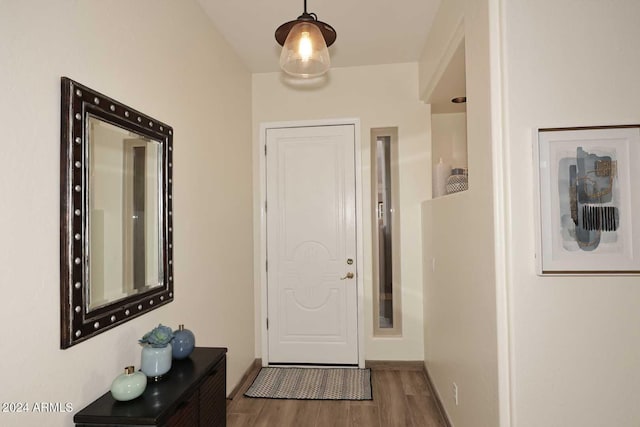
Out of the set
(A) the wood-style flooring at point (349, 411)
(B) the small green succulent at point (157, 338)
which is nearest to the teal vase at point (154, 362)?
(B) the small green succulent at point (157, 338)

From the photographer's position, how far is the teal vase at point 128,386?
1396mm

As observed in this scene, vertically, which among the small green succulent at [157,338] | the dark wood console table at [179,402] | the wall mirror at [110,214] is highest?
the wall mirror at [110,214]

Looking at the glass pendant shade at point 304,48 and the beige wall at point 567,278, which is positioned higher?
the glass pendant shade at point 304,48

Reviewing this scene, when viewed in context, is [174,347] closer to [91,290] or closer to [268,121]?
[91,290]

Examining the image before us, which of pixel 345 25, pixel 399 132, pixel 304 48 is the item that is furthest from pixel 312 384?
pixel 345 25

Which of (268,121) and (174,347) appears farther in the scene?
(268,121)

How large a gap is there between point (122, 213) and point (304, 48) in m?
1.11

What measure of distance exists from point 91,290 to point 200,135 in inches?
53.2

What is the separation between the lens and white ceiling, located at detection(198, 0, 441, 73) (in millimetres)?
2609

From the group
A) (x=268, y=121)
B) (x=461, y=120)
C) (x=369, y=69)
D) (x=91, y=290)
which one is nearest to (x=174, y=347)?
(x=91, y=290)

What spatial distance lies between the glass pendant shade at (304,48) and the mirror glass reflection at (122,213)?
83cm

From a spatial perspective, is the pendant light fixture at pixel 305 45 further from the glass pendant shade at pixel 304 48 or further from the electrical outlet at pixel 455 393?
the electrical outlet at pixel 455 393

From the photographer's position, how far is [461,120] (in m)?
3.77

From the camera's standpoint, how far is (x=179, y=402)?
1.46 m
